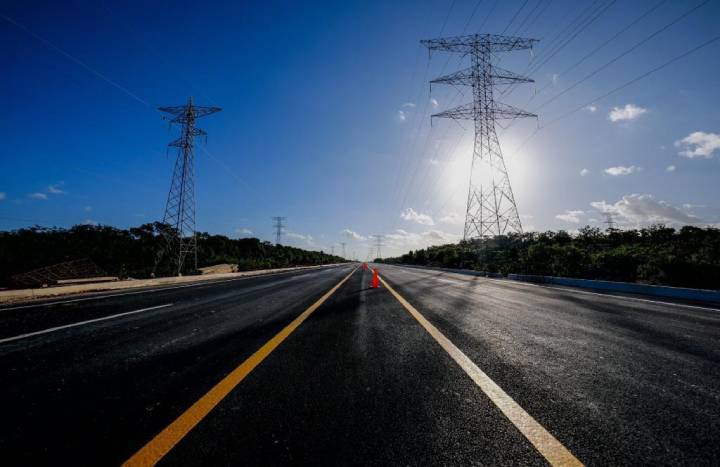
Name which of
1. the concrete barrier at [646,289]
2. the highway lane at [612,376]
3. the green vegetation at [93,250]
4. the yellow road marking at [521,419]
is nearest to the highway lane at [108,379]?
the yellow road marking at [521,419]

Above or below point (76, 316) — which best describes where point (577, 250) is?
above

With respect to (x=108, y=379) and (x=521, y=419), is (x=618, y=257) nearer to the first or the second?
(x=521, y=419)

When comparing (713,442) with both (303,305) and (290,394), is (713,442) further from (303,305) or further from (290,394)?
(303,305)

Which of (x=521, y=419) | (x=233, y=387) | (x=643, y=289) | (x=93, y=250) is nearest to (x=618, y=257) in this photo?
(x=643, y=289)

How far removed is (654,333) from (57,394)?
24.9 ft

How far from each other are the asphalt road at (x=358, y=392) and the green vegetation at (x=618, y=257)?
9.56 m

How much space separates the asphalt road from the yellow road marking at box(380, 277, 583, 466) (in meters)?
0.02

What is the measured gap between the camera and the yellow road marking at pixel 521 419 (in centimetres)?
158

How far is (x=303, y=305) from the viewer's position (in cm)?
729

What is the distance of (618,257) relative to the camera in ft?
46.7

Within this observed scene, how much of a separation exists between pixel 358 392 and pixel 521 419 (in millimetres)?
1257

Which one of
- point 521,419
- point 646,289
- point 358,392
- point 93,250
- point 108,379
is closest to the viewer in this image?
point 521,419

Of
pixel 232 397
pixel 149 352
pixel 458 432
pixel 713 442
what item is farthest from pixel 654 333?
pixel 149 352

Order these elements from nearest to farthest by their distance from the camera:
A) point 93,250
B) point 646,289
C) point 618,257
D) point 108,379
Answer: point 108,379 → point 646,289 → point 618,257 → point 93,250
